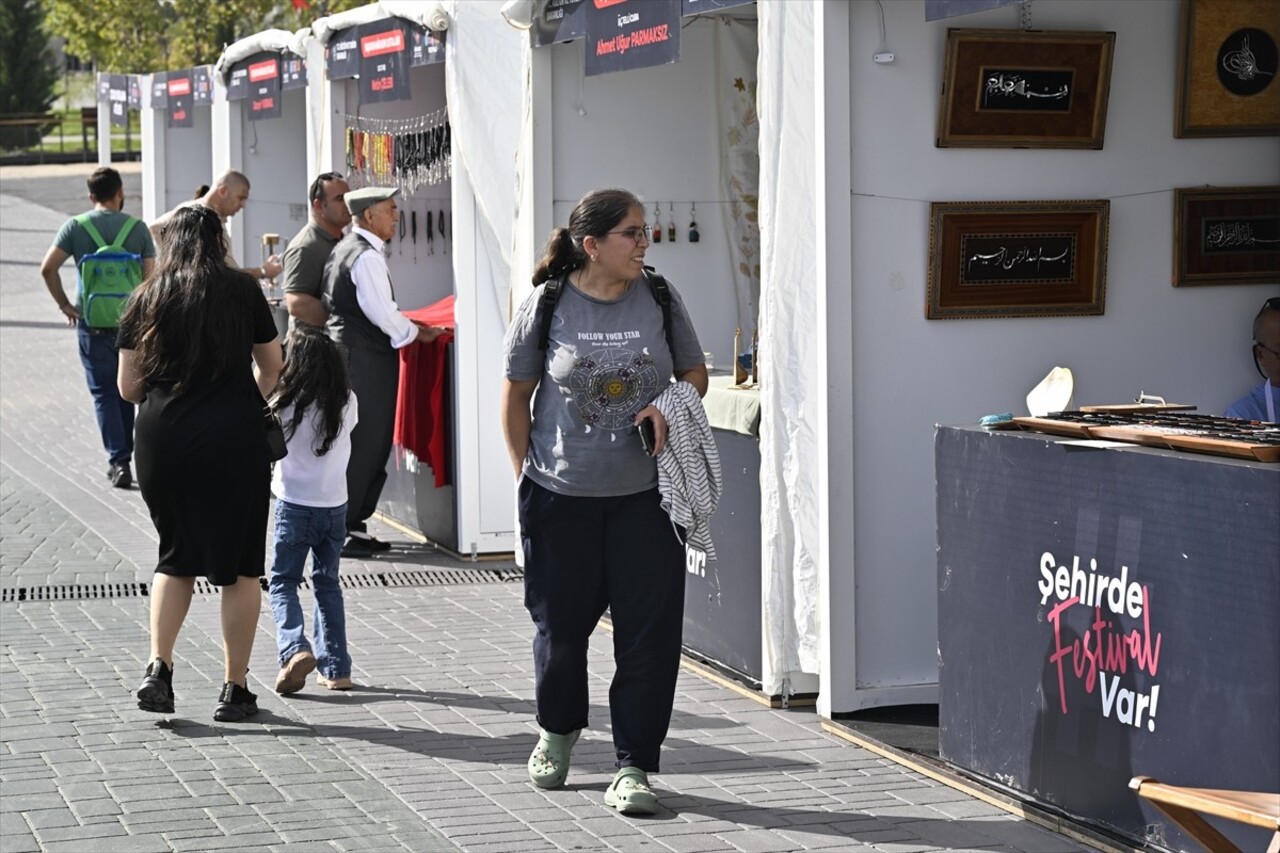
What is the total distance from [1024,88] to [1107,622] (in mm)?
2266

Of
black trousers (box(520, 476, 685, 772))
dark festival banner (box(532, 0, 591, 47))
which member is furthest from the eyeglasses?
dark festival banner (box(532, 0, 591, 47))

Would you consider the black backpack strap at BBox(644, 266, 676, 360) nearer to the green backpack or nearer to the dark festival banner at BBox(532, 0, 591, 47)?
the dark festival banner at BBox(532, 0, 591, 47)

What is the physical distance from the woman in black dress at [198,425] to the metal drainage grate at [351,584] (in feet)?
6.79

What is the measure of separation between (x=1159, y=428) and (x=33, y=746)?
3747 millimetres

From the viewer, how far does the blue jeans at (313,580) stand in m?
7.01

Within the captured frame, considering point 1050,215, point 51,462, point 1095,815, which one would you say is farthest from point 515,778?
point 51,462

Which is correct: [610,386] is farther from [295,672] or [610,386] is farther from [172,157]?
[172,157]

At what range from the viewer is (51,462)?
13.3 m

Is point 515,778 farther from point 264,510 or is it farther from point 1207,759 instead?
point 1207,759

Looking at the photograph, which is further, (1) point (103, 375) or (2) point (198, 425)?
(1) point (103, 375)

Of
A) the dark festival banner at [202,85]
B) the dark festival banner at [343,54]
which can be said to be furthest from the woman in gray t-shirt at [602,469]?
the dark festival banner at [202,85]

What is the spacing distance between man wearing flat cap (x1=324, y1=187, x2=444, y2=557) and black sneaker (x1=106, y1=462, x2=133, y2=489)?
9.37 ft

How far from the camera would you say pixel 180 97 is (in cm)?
1758

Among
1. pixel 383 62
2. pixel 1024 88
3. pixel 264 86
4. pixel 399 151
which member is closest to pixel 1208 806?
pixel 1024 88
